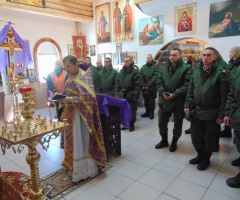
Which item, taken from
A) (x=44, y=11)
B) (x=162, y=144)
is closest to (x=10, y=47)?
(x=44, y=11)

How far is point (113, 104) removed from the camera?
2.83 meters

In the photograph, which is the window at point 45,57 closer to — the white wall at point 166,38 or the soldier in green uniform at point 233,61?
the white wall at point 166,38

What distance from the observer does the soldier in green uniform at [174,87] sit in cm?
286

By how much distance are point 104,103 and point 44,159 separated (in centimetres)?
140

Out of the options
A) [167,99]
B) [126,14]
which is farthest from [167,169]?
[126,14]

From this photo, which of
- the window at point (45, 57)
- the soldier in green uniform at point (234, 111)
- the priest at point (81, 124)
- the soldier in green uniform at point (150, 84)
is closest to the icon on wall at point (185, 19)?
the soldier in green uniform at point (150, 84)

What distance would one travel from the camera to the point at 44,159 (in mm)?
3062

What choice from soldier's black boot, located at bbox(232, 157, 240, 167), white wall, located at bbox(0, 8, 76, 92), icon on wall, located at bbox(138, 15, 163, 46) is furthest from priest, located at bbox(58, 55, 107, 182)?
white wall, located at bbox(0, 8, 76, 92)

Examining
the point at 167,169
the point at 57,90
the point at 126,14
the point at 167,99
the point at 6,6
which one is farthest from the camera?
the point at 126,14

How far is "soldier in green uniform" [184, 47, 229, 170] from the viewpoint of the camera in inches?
91.8

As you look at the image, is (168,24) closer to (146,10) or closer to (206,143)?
(146,10)

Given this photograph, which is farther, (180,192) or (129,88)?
(129,88)

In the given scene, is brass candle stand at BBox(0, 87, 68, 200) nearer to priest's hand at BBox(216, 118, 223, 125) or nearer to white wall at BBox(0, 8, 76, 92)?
priest's hand at BBox(216, 118, 223, 125)

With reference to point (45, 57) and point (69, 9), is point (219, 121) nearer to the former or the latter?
point (69, 9)
